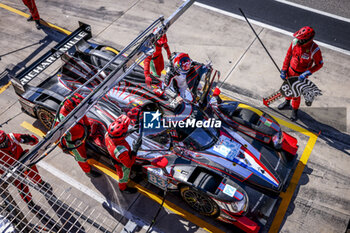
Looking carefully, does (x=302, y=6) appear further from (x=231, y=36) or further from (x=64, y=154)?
(x=64, y=154)

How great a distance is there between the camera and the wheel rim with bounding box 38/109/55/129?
6858 mm

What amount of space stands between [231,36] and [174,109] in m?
4.84

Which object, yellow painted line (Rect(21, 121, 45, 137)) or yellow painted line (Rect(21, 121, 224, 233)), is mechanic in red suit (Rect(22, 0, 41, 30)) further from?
yellow painted line (Rect(21, 121, 224, 233))

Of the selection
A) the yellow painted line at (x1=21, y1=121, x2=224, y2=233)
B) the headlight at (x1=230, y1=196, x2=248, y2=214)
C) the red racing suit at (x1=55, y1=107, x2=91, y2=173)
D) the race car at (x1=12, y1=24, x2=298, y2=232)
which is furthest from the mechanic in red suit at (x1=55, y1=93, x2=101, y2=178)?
the headlight at (x1=230, y1=196, x2=248, y2=214)

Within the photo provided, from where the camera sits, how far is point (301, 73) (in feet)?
23.6

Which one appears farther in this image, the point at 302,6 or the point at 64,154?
the point at 302,6

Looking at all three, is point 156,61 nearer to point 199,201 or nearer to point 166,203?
point 166,203

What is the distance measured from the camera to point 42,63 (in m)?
6.92

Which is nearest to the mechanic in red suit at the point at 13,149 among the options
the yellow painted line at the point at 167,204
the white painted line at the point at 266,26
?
the yellow painted line at the point at 167,204

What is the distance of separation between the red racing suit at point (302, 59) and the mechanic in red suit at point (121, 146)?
398 centimetres

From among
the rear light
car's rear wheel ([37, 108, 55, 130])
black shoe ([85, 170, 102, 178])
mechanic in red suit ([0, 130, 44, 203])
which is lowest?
mechanic in red suit ([0, 130, 44, 203])

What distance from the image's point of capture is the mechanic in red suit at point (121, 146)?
5.33 meters

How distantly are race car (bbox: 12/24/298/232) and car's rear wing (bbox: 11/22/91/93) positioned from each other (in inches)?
0.9

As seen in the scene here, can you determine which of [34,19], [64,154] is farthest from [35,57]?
[64,154]
